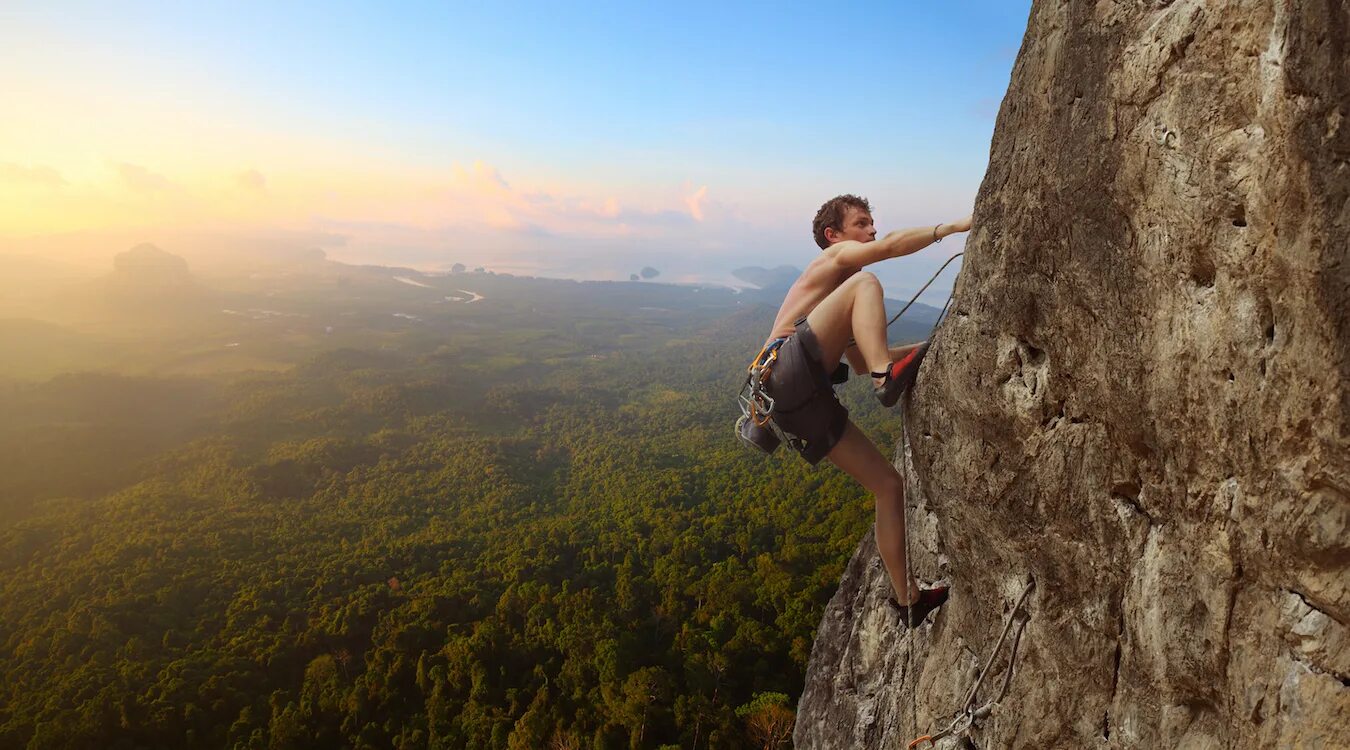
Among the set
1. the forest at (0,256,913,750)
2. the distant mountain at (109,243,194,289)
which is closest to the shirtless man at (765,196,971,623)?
the forest at (0,256,913,750)

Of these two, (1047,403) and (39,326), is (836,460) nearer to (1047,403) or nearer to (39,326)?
(1047,403)

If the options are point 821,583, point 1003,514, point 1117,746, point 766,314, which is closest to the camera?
point 1117,746

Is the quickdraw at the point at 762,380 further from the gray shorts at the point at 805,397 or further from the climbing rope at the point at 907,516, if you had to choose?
the climbing rope at the point at 907,516

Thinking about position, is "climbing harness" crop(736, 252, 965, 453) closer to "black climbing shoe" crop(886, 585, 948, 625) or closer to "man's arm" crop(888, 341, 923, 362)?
"man's arm" crop(888, 341, 923, 362)

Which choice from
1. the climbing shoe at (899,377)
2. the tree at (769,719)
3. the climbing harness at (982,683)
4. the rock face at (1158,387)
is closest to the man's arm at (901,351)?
the climbing shoe at (899,377)

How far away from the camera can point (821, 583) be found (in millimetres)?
29219

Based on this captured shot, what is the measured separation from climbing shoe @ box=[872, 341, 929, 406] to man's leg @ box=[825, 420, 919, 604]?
0.51 metres

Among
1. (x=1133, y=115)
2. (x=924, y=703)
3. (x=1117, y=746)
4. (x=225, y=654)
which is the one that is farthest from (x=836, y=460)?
(x=225, y=654)

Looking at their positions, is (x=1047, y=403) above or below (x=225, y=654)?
above

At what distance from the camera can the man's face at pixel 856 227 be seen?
17.6 ft

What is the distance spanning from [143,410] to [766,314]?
476ft

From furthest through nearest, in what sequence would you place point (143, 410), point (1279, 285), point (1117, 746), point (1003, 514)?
point (143, 410) → point (1003, 514) → point (1117, 746) → point (1279, 285)

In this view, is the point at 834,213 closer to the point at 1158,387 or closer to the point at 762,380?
the point at 762,380

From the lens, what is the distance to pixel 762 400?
5438 millimetres
